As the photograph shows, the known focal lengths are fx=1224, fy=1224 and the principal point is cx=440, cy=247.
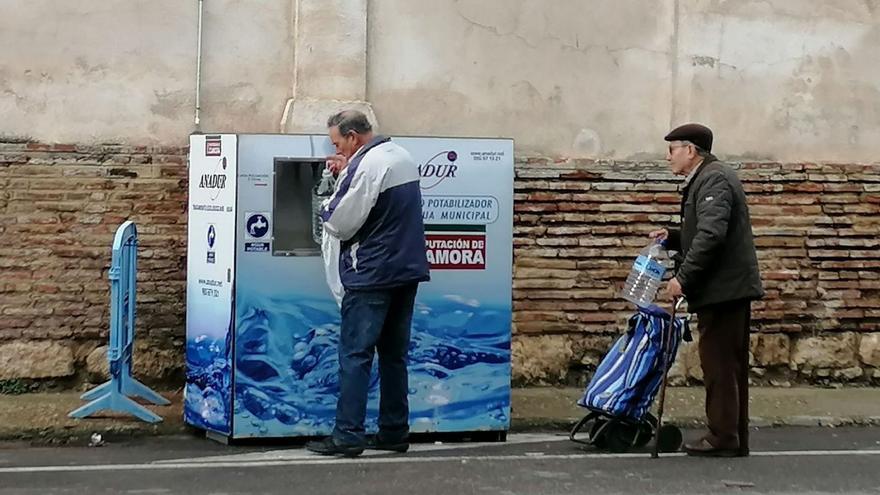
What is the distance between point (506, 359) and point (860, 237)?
418cm

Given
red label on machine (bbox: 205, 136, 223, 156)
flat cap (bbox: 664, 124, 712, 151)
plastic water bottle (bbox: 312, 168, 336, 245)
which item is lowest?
plastic water bottle (bbox: 312, 168, 336, 245)

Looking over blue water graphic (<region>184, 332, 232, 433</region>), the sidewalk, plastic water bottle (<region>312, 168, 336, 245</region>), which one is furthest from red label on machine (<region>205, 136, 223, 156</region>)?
the sidewalk

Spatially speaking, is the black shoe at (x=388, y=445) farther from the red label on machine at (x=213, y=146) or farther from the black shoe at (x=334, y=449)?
the red label on machine at (x=213, y=146)

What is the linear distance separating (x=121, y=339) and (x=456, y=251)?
2.16m

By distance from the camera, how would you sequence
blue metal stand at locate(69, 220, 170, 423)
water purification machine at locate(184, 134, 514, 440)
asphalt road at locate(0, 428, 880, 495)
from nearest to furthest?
asphalt road at locate(0, 428, 880, 495)
water purification machine at locate(184, 134, 514, 440)
blue metal stand at locate(69, 220, 170, 423)

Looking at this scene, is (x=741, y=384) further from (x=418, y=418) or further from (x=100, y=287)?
(x=100, y=287)

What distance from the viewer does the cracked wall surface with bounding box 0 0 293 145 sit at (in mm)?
8781

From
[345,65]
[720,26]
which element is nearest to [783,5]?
[720,26]

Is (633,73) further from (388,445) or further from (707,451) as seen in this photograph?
(388,445)

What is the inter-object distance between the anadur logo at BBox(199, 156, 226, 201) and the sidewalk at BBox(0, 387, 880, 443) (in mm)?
1620

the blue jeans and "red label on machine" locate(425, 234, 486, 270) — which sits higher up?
"red label on machine" locate(425, 234, 486, 270)

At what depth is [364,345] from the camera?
675 cm

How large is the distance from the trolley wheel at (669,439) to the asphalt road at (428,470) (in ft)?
0.50

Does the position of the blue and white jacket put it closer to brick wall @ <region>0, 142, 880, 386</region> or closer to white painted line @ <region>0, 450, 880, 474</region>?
white painted line @ <region>0, 450, 880, 474</region>
